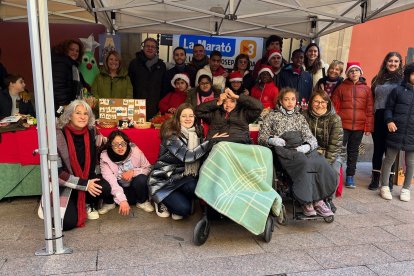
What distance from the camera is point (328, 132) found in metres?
3.88

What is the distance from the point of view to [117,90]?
15.1 ft

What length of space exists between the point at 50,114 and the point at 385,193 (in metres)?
4.17

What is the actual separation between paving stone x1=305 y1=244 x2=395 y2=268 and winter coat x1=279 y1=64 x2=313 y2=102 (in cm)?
268

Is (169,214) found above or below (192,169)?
below

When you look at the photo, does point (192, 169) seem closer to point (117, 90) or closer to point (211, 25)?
point (117, 90)

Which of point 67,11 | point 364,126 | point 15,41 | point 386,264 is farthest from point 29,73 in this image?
point 386,264

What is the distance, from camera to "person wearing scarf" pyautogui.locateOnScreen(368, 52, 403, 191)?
14.4 feet

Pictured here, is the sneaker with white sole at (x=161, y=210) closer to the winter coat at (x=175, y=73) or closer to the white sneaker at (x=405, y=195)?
the winter coat at (x=175, y=73)

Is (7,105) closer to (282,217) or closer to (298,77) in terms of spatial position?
(282,217)

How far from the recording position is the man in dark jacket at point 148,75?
4934mm

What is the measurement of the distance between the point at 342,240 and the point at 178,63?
3.50 meters

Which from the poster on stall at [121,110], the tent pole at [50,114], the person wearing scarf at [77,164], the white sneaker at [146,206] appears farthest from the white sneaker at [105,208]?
the poster on stall at [121,110]

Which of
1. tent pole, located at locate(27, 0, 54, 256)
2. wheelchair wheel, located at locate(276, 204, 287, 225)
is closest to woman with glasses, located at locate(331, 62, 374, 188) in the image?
wheelchair wheel, located at locate(276, 204, 287, 225)

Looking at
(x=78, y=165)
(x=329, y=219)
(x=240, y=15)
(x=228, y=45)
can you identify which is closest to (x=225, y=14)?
(x=240, y=15)
